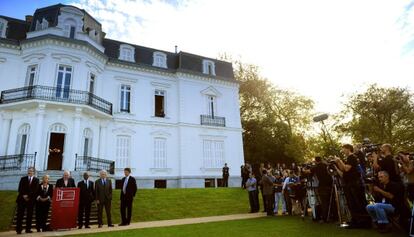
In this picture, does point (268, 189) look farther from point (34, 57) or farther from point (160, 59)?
point (34, 57)

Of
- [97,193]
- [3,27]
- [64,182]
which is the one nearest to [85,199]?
[97,193]

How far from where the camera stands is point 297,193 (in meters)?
9.50

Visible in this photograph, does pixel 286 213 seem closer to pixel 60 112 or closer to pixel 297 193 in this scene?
pixel 297 193

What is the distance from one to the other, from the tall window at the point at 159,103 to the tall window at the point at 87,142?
5377 millimetres

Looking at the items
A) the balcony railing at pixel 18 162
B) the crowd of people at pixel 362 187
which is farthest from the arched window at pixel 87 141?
the crowd of people at pixel 362 187

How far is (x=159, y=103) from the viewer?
2209cm

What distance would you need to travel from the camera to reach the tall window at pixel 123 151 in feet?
61.8

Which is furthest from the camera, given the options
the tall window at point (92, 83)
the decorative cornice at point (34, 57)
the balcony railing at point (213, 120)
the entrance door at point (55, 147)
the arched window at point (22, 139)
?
the balcony railing at point (213, 120)

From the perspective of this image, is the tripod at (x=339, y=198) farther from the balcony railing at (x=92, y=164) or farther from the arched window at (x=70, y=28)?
the arched window at (x=70, y=28)

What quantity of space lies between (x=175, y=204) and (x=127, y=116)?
9443 millimetres

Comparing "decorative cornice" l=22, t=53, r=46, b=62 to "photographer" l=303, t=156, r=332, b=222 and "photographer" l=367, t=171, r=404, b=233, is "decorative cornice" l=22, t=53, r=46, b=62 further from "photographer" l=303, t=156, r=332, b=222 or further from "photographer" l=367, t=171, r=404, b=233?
"photographer" l=367, t=171, r=404, b=233

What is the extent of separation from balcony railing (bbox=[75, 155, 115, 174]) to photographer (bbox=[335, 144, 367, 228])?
14172mm

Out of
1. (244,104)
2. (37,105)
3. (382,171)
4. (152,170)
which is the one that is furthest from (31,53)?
(244,104)

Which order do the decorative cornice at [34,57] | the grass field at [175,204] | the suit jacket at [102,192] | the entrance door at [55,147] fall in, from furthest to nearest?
the decorative cornice at [34,57] < the entrance door at [55,147] < the grass field at [175,204] < the suit jacket at [102,192]
